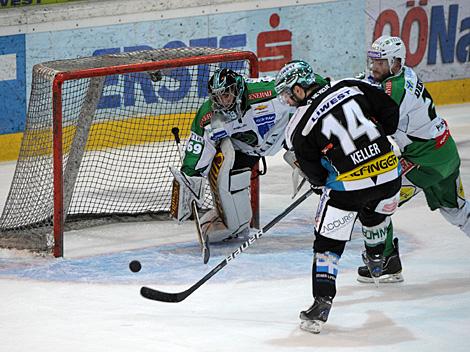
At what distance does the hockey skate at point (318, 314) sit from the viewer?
4.77 metres

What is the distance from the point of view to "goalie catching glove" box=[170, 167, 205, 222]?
6141mm

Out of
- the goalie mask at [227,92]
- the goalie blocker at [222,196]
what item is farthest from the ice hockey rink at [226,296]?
the goalie mask at [227,92]

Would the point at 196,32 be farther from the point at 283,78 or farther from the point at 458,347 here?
the point at 458,347

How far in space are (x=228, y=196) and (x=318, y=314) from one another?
1.62 metres

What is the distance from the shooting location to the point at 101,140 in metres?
8.08

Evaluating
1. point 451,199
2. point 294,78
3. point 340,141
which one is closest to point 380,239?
point 451,199

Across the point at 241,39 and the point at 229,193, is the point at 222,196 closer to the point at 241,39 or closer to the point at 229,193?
the point at 229,193

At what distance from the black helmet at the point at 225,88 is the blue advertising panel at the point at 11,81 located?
2658 millimetres

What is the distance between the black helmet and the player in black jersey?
→ 3.63ft

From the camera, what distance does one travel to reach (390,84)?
5488 millimetres

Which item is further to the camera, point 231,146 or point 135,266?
point 231,146

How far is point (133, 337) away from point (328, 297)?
0.79m

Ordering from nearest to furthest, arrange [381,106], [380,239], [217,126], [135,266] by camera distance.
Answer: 1. [381,106]
2. [380,239]
3. [135,266]
4. [217,126]

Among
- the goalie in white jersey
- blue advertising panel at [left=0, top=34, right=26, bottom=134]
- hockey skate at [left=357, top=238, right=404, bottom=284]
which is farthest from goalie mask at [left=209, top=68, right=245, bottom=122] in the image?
blue advertising panel at [left=0, top=34, right=26, bottom=134]
